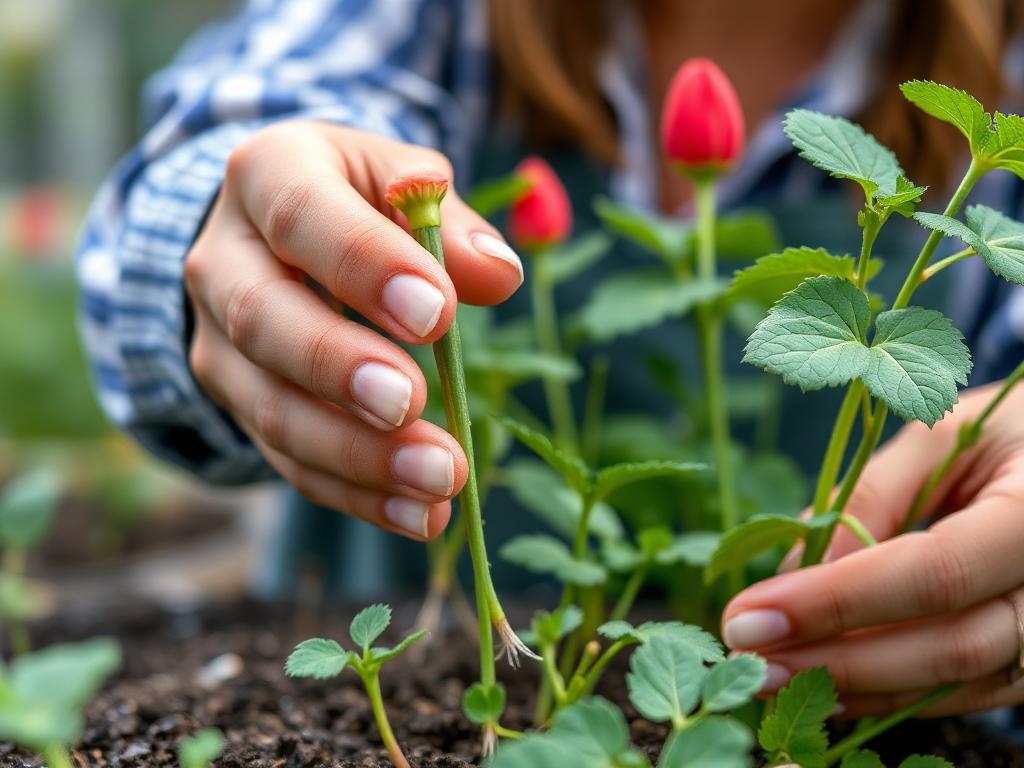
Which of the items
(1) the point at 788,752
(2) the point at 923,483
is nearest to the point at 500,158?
(2) the point at 923,483

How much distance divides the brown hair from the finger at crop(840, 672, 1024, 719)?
518 mm

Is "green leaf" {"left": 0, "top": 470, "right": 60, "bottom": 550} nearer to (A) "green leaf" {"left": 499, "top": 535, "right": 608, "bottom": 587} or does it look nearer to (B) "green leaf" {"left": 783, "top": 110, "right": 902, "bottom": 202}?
(A) "green leaf" {"left": 499, "top": 535, "right": 608, "bottom": 587}

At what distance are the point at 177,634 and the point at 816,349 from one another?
2.12ft

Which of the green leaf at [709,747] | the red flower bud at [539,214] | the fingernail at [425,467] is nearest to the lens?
the green leaf at [709,747]

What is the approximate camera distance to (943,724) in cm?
50

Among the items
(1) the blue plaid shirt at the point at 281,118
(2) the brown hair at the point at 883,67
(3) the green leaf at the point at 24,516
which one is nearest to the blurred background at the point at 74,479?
(3) the green leaf at the point at 24,516

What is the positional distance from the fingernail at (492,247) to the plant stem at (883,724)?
23 cm

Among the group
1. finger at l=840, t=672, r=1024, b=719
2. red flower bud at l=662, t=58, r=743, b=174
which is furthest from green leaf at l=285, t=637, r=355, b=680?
red flower bud at l=662, t=58, r=743, b=174

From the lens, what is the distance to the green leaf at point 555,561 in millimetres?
418

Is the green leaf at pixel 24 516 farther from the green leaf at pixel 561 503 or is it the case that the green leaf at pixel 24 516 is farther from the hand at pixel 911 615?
the hand at pixel 911 615

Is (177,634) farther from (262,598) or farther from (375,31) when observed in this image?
(375,31)

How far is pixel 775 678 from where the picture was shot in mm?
399

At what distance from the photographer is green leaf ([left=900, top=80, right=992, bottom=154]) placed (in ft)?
1.07

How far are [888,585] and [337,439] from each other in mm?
227
